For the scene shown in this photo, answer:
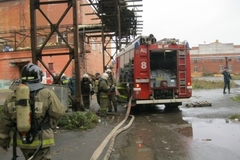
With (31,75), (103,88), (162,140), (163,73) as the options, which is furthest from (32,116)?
(163,73)

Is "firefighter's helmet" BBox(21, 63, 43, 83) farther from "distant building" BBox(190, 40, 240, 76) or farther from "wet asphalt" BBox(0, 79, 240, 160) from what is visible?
"distant building" BBox(190, 40, 240, 76)

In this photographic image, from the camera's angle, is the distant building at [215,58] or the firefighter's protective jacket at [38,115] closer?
the firefighter's protective jacket at [38,115]

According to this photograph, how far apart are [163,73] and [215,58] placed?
67.7 metres

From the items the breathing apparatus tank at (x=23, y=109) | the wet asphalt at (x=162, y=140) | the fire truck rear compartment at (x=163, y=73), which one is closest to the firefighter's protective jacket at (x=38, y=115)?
the breathing apparatus tank at (x=23, y=109)

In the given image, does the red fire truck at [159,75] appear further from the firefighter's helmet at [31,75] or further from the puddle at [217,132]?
the firefighter's helmet at [31,75]

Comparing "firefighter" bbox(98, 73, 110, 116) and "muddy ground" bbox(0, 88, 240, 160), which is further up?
"firefighter" bbox(98, 73, 110, 116)

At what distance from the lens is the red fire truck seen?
408 inches

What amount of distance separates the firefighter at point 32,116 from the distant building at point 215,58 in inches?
2678

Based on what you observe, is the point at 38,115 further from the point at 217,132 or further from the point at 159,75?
the point at 159,75

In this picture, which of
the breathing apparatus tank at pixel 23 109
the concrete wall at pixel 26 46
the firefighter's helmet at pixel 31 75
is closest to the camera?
the breathing apparatus tank at pixel 23 109

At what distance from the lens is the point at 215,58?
7375cm

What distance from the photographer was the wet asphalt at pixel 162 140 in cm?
515

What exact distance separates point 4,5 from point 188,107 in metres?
27.4

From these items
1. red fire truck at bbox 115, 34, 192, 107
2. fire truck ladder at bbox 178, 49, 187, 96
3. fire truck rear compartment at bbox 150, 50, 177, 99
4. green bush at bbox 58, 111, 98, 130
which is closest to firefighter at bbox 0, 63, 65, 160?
green bush at bbox 58, 111, 98, 130
